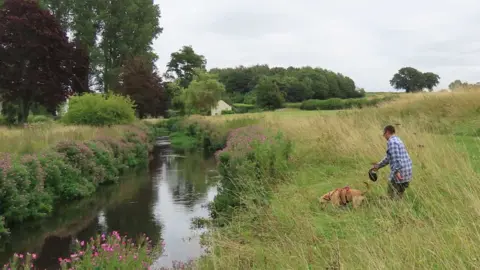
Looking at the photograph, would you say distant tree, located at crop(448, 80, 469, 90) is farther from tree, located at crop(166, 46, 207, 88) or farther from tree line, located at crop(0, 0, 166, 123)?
tree, located at crop(166, 46, 207, 88)

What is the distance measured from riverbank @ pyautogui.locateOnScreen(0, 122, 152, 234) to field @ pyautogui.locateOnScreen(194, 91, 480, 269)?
682 centimetres

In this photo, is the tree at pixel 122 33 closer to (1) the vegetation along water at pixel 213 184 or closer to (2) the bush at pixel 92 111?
(1) the vegetation along water at pixel 213 184

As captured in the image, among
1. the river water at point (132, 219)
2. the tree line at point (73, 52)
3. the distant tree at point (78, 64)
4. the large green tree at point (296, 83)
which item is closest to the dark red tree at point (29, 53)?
the tree line at point (73, 52)

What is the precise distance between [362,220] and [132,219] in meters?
8.45

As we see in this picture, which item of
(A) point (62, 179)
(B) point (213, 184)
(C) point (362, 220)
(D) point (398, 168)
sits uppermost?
(D) point (398, 168)

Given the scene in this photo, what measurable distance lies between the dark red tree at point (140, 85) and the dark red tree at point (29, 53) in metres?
10.8

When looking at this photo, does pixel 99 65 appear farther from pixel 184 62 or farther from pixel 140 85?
pixel 184 62

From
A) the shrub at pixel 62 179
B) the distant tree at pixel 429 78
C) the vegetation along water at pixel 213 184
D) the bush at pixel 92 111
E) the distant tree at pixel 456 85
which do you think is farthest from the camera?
the distant tree at pixel 429 78

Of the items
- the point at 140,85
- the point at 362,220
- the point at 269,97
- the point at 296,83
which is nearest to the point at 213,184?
the point at 362,220

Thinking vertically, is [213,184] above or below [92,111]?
below

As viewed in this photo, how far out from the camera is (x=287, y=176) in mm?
10906

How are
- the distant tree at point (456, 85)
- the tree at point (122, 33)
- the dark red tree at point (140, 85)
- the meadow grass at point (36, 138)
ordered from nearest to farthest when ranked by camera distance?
the meadow grass at point (36, 138) < the distant tree at point (456, 85) < the dark red tree at point (140, 85) < the tree at point (122, 33)

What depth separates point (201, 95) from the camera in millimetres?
56281

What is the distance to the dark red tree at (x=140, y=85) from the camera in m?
39.8
